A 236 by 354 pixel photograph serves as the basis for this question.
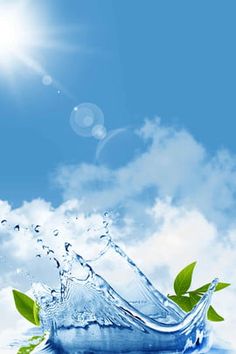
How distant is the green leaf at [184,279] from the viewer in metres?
2.62

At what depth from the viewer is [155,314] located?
109 inches

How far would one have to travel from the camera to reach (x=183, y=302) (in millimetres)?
2676

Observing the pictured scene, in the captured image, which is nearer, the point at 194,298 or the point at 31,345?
the point at 31,345

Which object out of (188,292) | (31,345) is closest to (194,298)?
(188,292)

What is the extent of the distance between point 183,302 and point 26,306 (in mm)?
690

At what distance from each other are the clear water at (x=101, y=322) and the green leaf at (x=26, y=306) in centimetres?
4

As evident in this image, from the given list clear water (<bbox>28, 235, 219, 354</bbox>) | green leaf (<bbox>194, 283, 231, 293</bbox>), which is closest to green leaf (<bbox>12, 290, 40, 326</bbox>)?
clear water (<bbox>28, 235, 219, 354</bbox>)

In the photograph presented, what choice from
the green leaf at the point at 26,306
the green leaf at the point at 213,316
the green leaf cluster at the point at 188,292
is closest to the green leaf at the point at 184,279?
the green leaf cluster at the point at 188,292

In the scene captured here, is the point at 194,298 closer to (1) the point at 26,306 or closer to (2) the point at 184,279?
(2) the point at 184,279

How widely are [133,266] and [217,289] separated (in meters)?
0.40

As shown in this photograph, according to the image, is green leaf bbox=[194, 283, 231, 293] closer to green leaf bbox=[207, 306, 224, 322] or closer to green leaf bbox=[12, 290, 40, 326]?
green leaf bbox=[207, 306, 224, 322]

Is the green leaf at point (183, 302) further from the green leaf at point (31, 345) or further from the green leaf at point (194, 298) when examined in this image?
the green leaf at point (31, 345)

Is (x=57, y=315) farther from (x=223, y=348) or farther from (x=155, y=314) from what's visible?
(x=223, y=348)

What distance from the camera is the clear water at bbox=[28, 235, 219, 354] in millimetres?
2268
